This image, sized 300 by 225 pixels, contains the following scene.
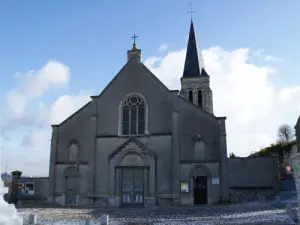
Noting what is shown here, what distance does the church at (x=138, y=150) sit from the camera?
2416 cm

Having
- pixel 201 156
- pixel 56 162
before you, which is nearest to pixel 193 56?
pixel 201 156

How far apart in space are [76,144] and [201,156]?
10.1 m

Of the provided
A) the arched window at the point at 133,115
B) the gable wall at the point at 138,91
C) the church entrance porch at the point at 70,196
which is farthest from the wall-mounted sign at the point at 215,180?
the church entrance porch at the point at 70,196

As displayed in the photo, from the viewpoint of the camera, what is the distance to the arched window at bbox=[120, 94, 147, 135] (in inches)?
1024

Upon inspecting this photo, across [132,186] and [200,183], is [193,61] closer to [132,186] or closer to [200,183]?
[200,183]

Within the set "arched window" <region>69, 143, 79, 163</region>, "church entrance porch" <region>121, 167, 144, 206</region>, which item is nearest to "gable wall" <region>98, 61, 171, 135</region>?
"arched window" <region>69, 143, 79, 163</region>

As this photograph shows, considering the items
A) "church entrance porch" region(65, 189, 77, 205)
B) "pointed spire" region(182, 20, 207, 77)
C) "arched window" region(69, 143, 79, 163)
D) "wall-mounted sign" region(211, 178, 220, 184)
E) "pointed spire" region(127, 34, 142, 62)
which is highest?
"pointed spire" region(182, 20, 207, 77)

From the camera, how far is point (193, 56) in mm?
42062

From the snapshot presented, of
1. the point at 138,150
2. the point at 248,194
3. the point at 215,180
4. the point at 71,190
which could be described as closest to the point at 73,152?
the point at 71,190

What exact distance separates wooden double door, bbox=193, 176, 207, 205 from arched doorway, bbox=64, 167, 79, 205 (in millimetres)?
9241

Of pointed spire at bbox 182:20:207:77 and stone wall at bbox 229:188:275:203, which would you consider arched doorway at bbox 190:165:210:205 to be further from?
pointed spire at bbox 182:20:207:77

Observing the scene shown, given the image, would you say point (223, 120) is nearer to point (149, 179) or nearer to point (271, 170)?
point (271, 170)

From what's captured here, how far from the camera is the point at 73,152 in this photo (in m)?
26.5

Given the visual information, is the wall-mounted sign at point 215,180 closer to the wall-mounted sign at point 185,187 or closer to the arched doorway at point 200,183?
the arched doorway at point 200,183
